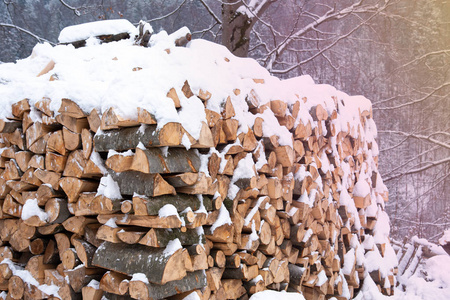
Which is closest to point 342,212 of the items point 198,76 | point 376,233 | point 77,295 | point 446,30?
point 376,233

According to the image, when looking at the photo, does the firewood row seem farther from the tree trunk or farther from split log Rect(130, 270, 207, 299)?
the tree trunk

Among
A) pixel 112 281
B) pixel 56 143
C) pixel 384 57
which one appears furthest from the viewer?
pixel 384 57

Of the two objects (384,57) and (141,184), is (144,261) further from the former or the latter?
(384,57)

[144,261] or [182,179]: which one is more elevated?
[182,179]

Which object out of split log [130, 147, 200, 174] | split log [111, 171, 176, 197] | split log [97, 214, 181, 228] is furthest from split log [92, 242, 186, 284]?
split log [130, 147, 200, 174]

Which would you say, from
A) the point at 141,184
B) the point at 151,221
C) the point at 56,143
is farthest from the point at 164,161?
the point at 56,143

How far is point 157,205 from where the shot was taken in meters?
2.06

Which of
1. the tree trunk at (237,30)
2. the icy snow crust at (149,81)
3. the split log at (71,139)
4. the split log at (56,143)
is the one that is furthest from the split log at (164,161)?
the tree trunk at (237,30)

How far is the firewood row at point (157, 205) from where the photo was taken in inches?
82.0

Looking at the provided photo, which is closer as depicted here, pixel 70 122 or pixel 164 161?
pixel 164 161

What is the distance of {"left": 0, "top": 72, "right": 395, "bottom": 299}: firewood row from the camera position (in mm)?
2082

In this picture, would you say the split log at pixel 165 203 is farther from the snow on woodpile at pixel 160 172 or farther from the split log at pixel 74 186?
the split log at pixel 74 186

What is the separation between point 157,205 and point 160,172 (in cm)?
17

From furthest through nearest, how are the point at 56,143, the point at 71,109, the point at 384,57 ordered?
the point at 384,57, the point at 56,143, the point at 71,109
